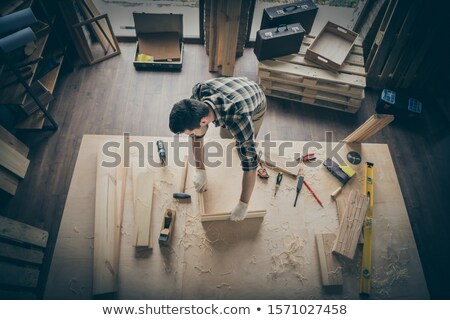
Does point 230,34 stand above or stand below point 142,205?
above

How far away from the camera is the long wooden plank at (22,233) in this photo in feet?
8.68

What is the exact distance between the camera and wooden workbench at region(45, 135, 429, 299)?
2375mm

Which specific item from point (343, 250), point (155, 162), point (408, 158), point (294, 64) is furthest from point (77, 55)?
point (408, 158)

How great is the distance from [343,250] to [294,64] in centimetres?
237

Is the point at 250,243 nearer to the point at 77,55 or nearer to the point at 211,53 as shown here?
the point at 211,53

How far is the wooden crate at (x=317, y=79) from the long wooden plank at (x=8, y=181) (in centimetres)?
311

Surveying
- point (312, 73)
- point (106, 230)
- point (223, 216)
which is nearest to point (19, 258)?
point (106, 230)

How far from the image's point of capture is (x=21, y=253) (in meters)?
2.71

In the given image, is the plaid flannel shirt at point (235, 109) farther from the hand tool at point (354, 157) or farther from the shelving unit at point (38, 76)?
the shelving unit at point (38, 76)

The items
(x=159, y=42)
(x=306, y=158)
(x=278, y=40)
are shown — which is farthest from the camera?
(x=159, y=42)

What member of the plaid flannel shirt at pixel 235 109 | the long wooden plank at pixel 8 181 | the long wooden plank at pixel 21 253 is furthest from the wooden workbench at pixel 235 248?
the long wooden plank at pixel 8 181

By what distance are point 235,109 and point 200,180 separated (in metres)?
0.83

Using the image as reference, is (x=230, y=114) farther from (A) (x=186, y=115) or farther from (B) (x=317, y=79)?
(B) (x=317, y=79)

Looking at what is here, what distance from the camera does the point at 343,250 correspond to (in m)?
2.53
